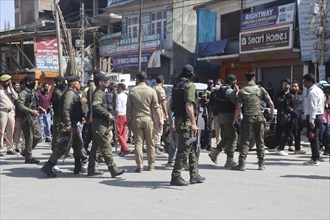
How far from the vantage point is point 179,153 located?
6910 millimetres

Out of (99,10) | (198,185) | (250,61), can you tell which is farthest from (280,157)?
(99,10)

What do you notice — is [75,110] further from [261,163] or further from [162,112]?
[261,163]

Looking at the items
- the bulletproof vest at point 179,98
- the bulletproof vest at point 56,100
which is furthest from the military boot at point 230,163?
the bulletproof vest at point 56,100

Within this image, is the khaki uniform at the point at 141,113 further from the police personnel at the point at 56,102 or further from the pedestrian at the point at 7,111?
the pedestrian at the point at 7,111

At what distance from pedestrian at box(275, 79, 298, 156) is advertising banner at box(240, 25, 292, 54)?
10002mm

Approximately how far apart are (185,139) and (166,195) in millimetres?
923

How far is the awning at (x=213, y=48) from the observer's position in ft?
80.6

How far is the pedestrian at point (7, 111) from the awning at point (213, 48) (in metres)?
15.5

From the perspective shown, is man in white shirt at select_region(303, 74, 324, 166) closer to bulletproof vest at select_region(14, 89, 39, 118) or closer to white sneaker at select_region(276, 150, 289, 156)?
white sneaker at select_region(276, 150, 289, 156)

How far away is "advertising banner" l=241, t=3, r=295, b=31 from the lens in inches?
801

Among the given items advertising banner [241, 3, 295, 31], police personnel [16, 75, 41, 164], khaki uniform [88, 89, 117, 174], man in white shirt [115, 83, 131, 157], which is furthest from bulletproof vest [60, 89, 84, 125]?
advertising banner [241, 3, 295, 31]

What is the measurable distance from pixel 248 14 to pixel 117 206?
59.1 feet

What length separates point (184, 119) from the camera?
7000 mm

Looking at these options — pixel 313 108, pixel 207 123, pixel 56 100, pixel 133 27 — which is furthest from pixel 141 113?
pixel 133 27
